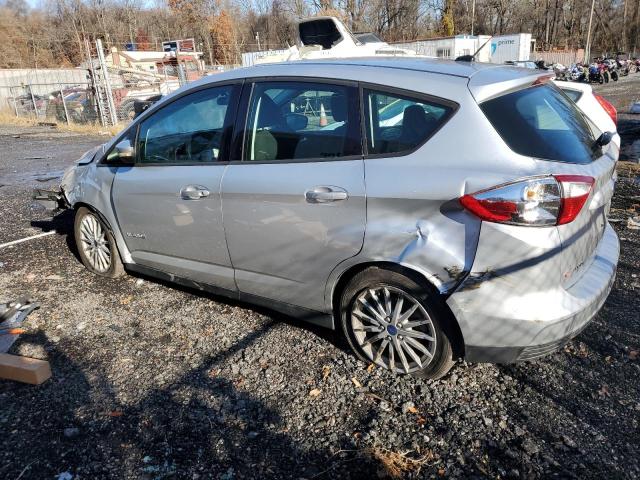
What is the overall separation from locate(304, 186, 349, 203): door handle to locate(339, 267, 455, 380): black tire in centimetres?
45

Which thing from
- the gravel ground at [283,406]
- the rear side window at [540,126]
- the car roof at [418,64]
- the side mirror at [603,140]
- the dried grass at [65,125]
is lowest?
the dried grass at [65,125]

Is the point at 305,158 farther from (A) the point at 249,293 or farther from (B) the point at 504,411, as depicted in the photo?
(B) the point at 504,411

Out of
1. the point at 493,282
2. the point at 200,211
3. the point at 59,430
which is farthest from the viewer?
the point at 200,211

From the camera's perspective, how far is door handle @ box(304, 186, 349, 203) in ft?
9.39

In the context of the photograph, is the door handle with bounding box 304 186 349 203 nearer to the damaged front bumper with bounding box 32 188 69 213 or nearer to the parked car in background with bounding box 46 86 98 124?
the damaged front bumper with bounding box 32 188 69 213

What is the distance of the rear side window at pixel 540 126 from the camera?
2.58m

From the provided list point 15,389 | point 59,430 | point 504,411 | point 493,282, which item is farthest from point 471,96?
point 15,389

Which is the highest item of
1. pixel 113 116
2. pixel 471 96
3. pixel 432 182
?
pixel 471 96

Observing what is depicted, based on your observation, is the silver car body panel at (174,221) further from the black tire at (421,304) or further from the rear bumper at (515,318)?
the rear bumper at (515,318)

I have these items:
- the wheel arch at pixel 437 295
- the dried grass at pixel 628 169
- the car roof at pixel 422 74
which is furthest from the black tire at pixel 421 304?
the dried grass at pixel 628 169

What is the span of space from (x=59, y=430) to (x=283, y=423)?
3.99ft

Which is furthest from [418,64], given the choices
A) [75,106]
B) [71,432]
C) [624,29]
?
[624,29]

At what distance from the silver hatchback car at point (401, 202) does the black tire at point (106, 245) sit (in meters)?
1.00

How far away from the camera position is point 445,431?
2.65 m
